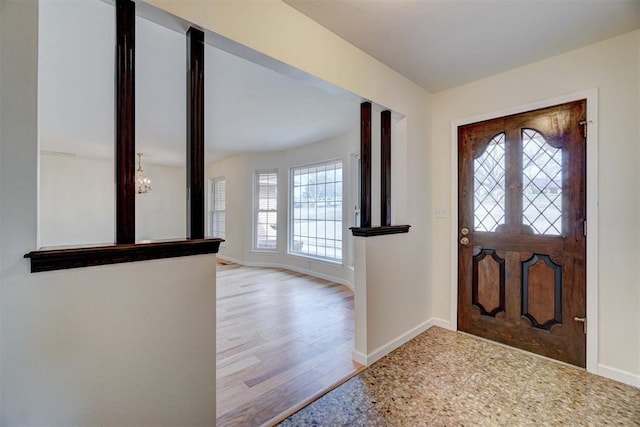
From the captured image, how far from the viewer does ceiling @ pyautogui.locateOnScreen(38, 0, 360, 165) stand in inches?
79.5

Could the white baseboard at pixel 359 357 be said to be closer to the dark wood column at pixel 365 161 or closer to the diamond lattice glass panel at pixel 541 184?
the dark wood column at pixel 365 161

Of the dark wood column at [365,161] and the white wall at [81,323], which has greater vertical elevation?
the dark wood column at [365,161]

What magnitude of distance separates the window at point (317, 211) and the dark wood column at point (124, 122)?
381 centimetres

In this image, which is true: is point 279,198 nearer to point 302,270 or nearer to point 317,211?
point 317,211

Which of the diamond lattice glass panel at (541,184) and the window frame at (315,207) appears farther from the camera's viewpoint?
the window frame at (315,207)

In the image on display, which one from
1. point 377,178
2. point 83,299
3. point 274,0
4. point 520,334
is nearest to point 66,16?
point 274,0

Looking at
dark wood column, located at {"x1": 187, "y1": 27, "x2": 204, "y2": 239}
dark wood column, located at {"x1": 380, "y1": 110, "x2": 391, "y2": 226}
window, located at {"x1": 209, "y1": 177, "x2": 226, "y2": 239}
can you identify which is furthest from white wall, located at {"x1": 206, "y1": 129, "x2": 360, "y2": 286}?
dark wood column, located at {"x1": 187, "y1": 27, "x2": 204, "y2": 239}

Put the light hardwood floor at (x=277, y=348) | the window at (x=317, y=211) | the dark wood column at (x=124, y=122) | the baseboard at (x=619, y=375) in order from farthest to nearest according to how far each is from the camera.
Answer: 1. the window at (x=317, y=211)
2. the baseboard at (x=619, y=375)
3. the light hardwood floor at (x=277, y=348)
4. the dark wood column at (x=124, y=122)

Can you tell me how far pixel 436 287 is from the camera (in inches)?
121

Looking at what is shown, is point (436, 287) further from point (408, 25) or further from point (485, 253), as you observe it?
point (408, 25)

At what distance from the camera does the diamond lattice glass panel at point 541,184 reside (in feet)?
7.66

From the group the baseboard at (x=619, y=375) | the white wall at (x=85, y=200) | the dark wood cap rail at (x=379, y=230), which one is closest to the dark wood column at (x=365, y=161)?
the dark wood cap rail at (x=379, y=230)

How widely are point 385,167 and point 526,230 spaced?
1323mm

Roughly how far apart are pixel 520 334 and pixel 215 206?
6.80m
